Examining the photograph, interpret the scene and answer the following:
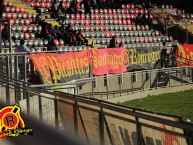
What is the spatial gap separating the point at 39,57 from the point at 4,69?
1.79 metres

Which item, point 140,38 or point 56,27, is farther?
point 140,38

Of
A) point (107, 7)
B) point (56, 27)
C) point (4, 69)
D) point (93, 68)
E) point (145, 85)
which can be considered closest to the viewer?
point (4, 69)

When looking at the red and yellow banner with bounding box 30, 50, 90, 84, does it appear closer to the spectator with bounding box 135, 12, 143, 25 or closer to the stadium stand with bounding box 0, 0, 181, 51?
the stadium stand with bounding box 0, 0, 181, 51

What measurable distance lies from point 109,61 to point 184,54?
6.12m

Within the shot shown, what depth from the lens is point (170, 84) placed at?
1922 cm

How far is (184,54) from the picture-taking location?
2159 centimetres

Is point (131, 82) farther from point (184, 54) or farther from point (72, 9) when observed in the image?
point (72, 9)

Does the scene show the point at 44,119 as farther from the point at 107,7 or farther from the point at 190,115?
the point at 107,7

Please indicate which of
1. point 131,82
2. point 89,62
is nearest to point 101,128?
point 89,62

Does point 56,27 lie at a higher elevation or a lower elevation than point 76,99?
higher

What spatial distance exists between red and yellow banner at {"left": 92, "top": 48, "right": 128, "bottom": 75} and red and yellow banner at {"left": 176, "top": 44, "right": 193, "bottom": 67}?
160 inches

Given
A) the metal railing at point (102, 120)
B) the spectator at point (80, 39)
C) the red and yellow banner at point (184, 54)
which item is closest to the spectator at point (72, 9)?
the spectator at point (80, 39)

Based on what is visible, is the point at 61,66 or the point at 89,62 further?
the point at 89,62

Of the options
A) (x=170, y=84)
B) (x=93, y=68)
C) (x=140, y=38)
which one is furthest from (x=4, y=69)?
(x=140, y=38)
